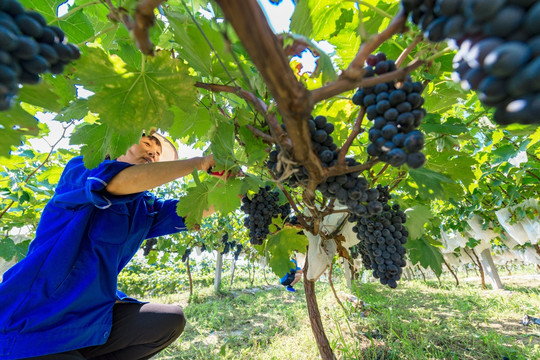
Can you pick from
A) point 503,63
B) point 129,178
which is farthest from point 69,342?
point 503,63

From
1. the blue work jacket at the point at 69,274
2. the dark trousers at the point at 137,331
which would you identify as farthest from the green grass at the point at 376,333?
the blue work jacket at the point at 69,274

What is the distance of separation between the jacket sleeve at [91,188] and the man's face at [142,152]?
1.35 ft

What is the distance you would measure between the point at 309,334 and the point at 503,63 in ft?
15.8

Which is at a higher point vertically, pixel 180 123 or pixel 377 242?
pixel 180 123

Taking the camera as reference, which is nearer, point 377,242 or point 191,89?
point 191,89

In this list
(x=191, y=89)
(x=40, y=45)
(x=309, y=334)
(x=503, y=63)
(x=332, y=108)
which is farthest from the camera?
(x=309, y=334)

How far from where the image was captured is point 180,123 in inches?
69.2

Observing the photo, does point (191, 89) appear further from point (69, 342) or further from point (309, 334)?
point (309, 334)

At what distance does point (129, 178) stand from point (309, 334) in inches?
158

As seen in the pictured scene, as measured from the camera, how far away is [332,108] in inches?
64.5

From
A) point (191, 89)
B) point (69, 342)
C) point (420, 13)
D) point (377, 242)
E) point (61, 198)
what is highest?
point (191, 89)

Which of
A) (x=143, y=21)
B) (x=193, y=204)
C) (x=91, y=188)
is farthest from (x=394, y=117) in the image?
(x=91, y=188)

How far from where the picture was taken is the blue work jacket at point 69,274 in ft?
5.21

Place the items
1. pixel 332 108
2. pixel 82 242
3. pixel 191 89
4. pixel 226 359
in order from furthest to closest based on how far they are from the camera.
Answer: pixel 226 359 < pixel 82 242 < pixel 332 108 < pixel 191 89
